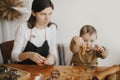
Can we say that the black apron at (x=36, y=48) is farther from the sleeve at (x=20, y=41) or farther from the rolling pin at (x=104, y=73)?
the rolling pin at (x=104, y=73)

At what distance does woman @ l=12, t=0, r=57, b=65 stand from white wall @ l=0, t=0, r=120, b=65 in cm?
34

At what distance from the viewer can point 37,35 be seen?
61.6 inches

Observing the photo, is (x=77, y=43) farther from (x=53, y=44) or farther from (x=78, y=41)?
(x=53, y=44)

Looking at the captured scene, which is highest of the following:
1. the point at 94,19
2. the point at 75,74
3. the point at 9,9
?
the point at 9,9

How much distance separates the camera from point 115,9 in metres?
1.85

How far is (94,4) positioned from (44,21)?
0.58 m

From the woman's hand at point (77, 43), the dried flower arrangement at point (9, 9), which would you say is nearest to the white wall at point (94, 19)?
the dried flower arrangement at point (9, 9)

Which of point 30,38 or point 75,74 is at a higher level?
point 30,38

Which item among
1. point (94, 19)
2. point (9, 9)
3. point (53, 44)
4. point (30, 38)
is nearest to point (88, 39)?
point (53, 44)

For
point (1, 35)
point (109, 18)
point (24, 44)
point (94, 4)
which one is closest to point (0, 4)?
point (1, 35)

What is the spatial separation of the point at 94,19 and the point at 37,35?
0.58 metres

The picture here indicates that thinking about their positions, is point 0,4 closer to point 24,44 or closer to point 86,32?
point 24,44

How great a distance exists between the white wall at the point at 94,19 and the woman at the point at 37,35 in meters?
0.34

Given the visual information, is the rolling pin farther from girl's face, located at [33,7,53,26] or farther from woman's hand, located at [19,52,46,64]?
girl's face, located at [33,7,53,26]
